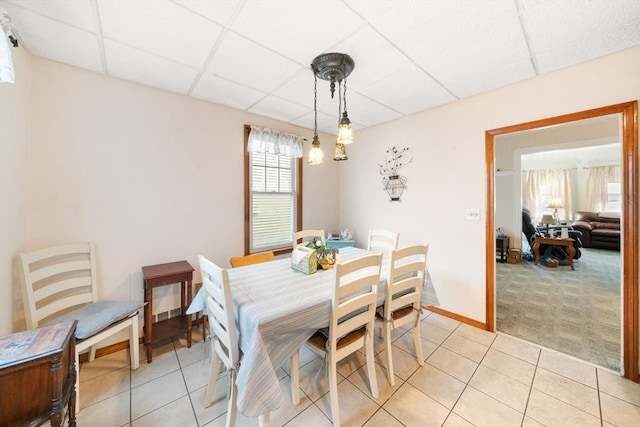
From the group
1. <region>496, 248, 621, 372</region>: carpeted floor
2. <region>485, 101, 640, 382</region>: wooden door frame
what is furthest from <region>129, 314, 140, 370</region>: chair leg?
<region>485, 101, 640, 382</region>: wooden door frame

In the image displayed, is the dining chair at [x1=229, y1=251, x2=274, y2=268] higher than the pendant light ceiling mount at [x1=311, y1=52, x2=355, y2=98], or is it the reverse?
the pendant light ceiling mount at [x1=311, y1=52, x2=355, y2=98]

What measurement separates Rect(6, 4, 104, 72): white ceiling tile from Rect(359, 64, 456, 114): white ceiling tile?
86.9 inches

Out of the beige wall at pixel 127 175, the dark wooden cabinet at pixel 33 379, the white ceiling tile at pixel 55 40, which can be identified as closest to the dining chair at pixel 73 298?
the beige wall at pixel 127 175

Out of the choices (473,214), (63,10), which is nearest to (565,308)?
(473,214)

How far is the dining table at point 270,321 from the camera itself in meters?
1.18

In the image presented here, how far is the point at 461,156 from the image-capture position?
266 cm

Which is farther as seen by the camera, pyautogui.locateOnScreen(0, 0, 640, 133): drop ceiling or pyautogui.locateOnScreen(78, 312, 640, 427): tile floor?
pyautogui.locateOnScreen(78, 312, 640, 427): tile floor

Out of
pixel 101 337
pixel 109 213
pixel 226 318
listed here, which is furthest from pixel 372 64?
pixel 101 337

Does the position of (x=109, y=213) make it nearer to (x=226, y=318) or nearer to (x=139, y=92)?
(x=139, y=92)

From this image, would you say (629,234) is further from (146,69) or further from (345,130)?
(146,69)

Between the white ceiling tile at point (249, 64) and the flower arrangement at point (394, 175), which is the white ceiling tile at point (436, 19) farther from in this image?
the flower arrangement at point (394, 175)

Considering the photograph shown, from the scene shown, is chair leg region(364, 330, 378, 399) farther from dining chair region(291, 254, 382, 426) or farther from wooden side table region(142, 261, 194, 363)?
wooden side table region(142, 261, 194, 363)

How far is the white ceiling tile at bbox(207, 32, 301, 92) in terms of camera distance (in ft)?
5.57

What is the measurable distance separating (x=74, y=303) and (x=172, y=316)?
798 mm
